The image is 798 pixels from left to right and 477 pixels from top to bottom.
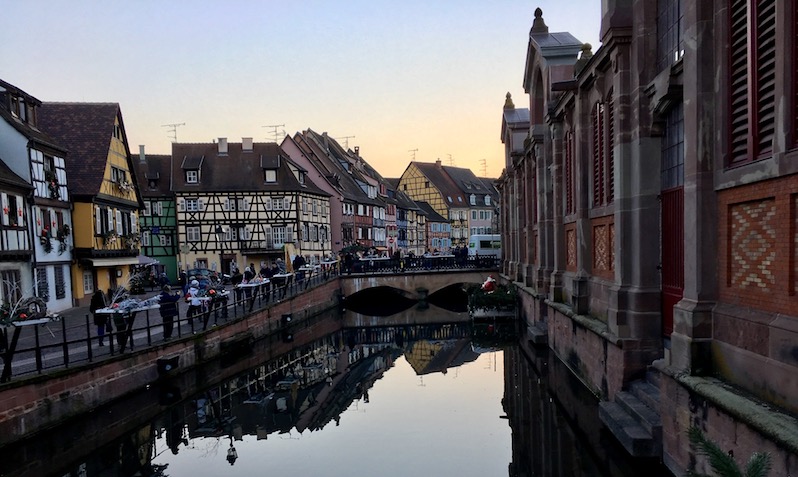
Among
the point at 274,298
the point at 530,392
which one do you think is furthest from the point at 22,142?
the point at 530,392

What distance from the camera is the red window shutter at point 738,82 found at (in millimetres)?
6969

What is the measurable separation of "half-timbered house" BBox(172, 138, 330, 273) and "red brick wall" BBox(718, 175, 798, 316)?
122 feet

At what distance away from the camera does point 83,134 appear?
28125 millimetres

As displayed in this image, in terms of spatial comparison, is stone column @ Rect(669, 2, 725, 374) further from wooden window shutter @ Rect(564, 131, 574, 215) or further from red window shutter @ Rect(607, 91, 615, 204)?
wooden window shutter @ Rect(564, 131, 574, 215)

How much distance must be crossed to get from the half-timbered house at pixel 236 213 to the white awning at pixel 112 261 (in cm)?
1282

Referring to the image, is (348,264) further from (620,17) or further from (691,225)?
(691,225)

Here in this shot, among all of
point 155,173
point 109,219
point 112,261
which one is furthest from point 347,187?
point 112,261

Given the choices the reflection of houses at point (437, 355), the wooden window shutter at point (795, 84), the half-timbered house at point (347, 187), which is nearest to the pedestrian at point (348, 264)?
the reflection of houses at point (437, 355)

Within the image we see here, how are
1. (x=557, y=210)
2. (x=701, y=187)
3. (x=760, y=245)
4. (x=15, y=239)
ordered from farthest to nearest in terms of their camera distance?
(x=15, y=239), (x=557, y=210), (x=701, y=187), (x=760, y=245)

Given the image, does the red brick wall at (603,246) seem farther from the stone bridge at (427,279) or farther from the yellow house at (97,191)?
the stone bridge at (427,279)

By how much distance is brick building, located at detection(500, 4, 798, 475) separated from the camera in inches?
244

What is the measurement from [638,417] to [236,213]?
123 ft

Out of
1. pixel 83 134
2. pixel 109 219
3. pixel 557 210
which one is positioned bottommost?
pixel 557 210

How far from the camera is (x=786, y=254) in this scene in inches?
243
